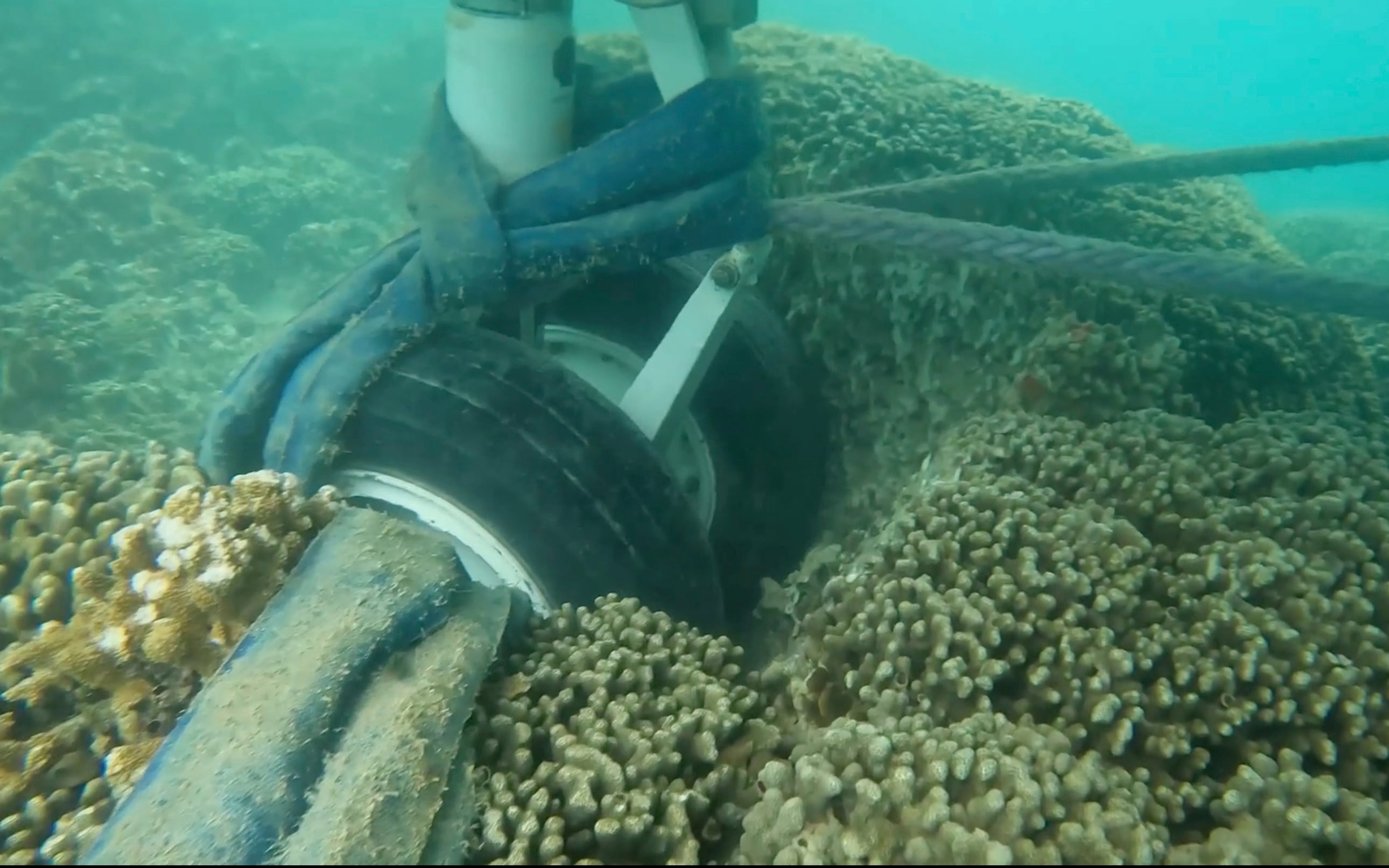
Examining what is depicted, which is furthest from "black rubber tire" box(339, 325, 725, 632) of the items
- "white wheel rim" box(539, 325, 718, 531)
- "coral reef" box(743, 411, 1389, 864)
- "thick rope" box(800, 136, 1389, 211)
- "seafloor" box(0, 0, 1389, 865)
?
"thick rope" box(800, 136, 1389, 211)

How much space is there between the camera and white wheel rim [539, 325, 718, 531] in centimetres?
319

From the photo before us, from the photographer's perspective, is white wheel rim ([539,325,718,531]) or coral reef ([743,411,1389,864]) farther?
white wheel rim ([539,325,718,531])

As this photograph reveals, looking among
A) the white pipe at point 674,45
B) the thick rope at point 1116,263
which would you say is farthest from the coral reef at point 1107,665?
the white pipe at point 674,45

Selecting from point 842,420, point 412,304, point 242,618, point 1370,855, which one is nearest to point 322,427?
point 412,304

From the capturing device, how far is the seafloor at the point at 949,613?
63.2 inches

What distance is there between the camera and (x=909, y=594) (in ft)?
6.97

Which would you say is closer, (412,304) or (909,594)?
(909,594)

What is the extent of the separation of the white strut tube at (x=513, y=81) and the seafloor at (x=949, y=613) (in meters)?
1.36

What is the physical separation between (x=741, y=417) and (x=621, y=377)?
502 mm

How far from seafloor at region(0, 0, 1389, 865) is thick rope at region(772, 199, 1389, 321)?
472mm

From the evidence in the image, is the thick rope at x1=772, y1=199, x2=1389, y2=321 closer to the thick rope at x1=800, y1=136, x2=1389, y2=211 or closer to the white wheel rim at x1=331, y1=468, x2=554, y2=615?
the thick rope at x1=800, y1=136, x2=1389, y2=211

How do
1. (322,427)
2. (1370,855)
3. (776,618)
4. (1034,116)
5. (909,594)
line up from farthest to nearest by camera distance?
1. (1034,116)
2. (776,618)
3. (322,427)
4. (909,594)
5. (1370,855)

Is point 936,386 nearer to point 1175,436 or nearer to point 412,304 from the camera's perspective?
point 1175,436

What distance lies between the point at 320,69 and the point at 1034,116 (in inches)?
644
